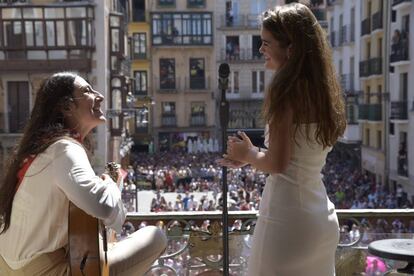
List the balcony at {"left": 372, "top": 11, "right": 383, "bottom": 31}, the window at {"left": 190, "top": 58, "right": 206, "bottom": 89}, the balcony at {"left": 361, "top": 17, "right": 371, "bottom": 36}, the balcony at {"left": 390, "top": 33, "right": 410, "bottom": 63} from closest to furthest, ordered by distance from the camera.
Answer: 1. the balcony at {"left": 390, "top": 33, "right": 410, "bottom": 63}
2. the balcony at {"left": 372, "top": 11, "right": 383, "bottom": 31}
3. the balcony at {"left": 361, "top": 17, "right": 371, "bottom": 36}
4. the window at {"left": 190, "top": 58, "right": 206, "bottom": 89}

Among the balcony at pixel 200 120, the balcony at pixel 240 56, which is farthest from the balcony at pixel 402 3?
the balcony at pixel 200 120

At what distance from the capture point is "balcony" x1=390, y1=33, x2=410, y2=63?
24277 mm

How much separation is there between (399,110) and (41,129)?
23.6 meters

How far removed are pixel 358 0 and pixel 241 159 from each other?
29.8m

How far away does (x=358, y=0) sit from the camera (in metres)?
31.1

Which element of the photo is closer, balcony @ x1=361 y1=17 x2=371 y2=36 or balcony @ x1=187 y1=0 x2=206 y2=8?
balcony @ x1=361 y1=17 x2=371 y2=36

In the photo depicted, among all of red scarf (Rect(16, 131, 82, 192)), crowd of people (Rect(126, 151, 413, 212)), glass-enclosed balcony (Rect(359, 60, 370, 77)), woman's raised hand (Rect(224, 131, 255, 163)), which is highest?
glass-enclosed balcony (Rect(359, 60, 370, 77))

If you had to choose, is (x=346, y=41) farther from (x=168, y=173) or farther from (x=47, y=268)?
(x=47, y=268)

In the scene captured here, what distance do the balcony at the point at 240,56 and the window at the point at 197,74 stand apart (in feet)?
5.42

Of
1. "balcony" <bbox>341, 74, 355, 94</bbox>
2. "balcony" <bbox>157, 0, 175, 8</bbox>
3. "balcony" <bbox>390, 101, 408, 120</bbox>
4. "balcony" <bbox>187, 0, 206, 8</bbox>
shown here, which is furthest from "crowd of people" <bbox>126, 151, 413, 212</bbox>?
"balcony" <bbox>187, 0, 206, 8</bbox>

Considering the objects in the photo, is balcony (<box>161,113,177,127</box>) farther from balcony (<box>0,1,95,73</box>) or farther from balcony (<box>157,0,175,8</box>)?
balcony (<box>0,1,95,73</box>)

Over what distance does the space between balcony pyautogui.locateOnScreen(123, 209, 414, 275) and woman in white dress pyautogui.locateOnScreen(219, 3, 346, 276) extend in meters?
1.73

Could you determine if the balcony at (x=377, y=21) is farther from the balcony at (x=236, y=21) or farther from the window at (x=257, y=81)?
the window at (x=257, y=81)

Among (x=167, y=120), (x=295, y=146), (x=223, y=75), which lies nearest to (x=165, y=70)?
(x=167, y=120)
